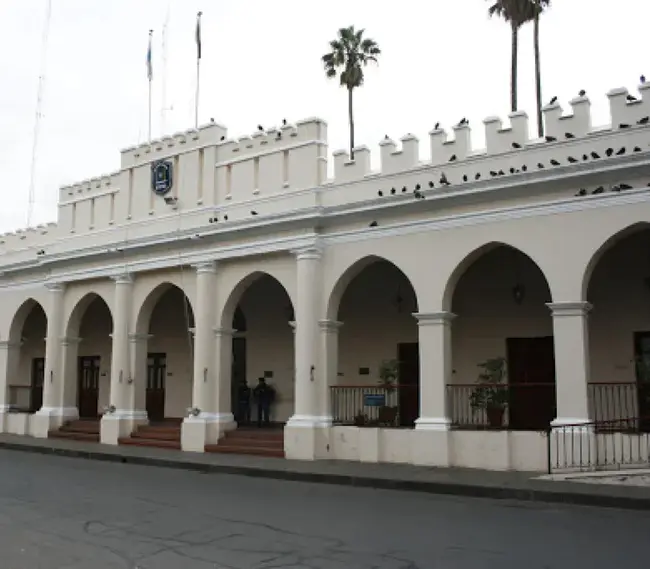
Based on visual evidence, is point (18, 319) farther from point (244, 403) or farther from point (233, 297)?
point (233, 297)

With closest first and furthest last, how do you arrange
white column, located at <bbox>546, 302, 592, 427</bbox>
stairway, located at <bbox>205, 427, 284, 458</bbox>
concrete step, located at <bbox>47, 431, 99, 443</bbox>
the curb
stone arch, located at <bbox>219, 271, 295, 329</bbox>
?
the curb, white column, located at <bbox>546, 302, 592, 427</bbox>, stairway, located at <bbox>205, 427, 284, 458</bbox>, stone arch, located at <bbox>219, 271, 295, 329</bbox>, concrete step, located at <bbox>47, 431, 99, 443</bbox>

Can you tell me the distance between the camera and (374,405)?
625 inches

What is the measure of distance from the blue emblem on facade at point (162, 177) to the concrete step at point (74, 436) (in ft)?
23.0

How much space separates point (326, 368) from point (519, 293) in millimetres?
4548

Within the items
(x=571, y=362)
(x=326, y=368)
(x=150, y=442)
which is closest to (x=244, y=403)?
(x=150, y=442)

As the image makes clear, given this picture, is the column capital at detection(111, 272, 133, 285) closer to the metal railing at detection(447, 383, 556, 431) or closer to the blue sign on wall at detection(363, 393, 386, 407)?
the blue sign on wall at detection(363, 393, 386, 407)

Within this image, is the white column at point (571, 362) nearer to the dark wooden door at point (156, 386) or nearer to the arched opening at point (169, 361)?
the arched opening at point (169, 361)

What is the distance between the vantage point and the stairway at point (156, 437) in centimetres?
1847

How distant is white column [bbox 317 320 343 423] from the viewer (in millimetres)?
15906

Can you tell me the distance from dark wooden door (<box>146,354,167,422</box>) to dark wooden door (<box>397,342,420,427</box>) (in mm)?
8651

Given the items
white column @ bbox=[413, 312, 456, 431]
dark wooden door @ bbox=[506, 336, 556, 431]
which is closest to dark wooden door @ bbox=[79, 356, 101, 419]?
white column @ bbox=[413, 312, 456, 431]

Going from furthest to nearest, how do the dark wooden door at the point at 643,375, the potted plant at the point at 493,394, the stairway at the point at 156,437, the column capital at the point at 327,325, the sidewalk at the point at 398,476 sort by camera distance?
the stairway at the point at 156,437
the column capital at the point at 327,325
the potted plant at the point at 493,394
the dark wooden door at the point at 643,375
the sidewalk at the point at 398,476

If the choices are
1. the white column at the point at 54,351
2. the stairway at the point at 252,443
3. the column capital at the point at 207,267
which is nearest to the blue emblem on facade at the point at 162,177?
the column capital at the point at 207,267

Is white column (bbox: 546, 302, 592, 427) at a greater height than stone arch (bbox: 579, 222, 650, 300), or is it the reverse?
stone arch (bbox: 579, 222, 650, 300)
